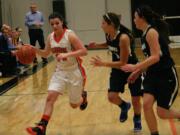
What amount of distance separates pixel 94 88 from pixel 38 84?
1.69m

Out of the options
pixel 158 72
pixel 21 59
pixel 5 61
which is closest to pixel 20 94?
pixel 5 61

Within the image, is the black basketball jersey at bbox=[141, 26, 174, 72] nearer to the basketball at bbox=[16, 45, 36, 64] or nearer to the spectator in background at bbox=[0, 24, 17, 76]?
the basketball at bbox=[16, 45, 36, 64]

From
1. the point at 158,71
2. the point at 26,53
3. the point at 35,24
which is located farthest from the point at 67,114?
the point at 35,24

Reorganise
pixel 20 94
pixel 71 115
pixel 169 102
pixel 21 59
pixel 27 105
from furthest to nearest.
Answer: pixel 20 94 < pixel 27 105 < pixel 71 115 < pixel 21 59 < pixel 169 102

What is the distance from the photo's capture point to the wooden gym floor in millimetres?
5934

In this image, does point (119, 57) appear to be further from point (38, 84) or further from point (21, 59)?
point (38, 84)

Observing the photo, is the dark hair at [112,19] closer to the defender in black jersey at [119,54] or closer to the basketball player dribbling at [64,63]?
the defender in black jersey at [119,54]

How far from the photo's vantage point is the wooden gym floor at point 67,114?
593 centimetres

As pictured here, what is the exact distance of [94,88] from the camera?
377 inches

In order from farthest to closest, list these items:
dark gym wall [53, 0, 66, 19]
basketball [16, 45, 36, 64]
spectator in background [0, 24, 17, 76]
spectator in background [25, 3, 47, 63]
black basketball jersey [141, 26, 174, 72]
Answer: dark gym wall [53, 0, 66, 19] → spectator in background [25, 3, 47, 63] → spectator in background [0, 24, 17, 76] → basketball [16, 45, 36, 64] → black basketball jersey [141, 26, 174, 72]

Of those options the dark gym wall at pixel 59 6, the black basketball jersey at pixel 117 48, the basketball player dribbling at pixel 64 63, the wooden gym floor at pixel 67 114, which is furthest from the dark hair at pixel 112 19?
the dark gym wall at pixel 59 6

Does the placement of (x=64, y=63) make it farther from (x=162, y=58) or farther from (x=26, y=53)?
(x=162, y=58)

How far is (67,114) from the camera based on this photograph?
7090 millimetres

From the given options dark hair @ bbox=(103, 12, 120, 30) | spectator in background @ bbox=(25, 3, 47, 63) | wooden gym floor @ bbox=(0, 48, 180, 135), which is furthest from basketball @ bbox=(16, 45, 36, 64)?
spectator in background @ bbox=(25, 3, 47, 63)
